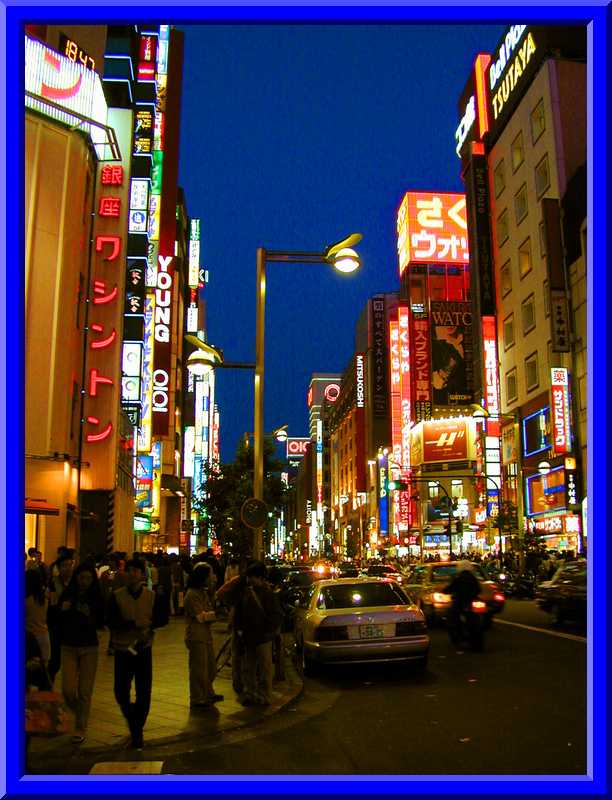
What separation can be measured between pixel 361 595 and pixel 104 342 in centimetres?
1801

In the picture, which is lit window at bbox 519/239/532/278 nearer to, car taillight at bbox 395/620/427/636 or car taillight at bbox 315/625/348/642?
car taillight at bbox 395/620/427/636

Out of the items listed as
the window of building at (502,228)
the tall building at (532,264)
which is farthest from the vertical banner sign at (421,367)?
the window of building at (502,228)

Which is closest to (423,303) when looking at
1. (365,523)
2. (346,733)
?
(365,523)

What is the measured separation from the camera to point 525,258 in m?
53.6

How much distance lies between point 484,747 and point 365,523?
11646 cm

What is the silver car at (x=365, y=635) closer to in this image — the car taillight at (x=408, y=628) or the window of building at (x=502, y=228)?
the car taillight at (x=408, y=628)

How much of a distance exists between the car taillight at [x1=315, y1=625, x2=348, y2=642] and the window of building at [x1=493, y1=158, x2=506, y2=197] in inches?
1980

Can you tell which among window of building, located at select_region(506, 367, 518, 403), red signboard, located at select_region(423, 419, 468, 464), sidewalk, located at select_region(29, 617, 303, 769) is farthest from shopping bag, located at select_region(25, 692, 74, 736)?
red signboard, located at select_region(423, 419, 468, 464)

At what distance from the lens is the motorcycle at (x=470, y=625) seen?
1552 centimetres

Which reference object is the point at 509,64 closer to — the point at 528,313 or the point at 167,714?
the point at 528,313

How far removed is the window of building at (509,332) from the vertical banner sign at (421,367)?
2591 centimetres
